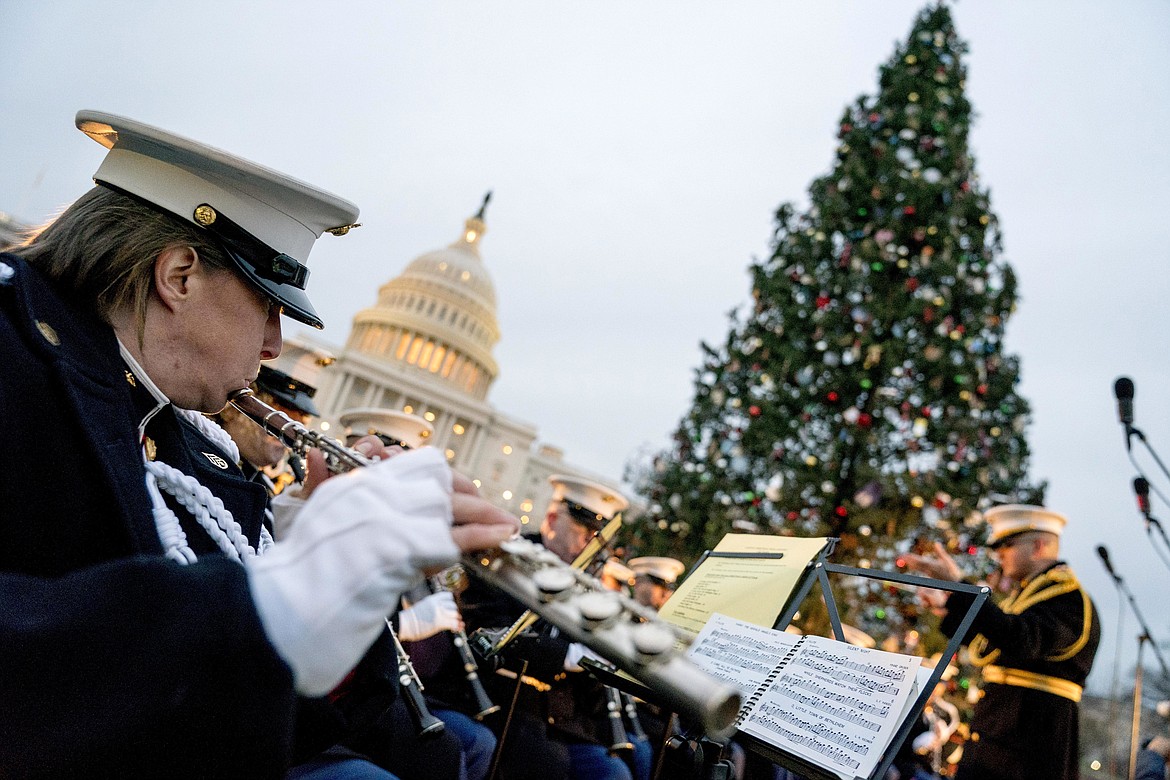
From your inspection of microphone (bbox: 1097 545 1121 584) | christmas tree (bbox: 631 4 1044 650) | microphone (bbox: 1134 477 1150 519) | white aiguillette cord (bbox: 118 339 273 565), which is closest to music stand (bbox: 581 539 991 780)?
white aiguillette cord (bbox: 118 339 273 565)

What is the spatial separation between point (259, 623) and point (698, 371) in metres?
10.2

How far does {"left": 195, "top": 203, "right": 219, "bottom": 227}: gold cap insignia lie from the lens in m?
1.71

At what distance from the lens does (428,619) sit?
13.0 ft

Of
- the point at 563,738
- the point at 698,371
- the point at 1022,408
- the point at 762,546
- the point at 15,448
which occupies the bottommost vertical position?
the point at 563,738

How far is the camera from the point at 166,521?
1.49m

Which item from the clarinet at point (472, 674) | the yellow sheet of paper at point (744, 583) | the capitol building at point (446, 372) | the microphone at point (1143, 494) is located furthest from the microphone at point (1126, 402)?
the capitol building at point (446, 372)

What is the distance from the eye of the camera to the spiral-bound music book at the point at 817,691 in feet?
6.04

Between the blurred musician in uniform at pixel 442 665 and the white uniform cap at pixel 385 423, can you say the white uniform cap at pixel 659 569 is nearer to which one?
the white uniform cap at pixel 385 423

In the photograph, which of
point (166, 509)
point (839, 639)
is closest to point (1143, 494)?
point (839, 639)

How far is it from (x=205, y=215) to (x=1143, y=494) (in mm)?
5600

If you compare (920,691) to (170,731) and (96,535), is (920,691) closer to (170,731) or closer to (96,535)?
(170,731)

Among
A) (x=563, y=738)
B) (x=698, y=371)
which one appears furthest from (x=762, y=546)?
(x=698, y=371)

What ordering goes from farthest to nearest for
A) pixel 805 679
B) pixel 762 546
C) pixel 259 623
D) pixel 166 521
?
pixel 762 546 < pixel 805 679 < pixel 166 521 < pixel 259 623

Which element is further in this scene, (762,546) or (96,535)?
(762,546)
